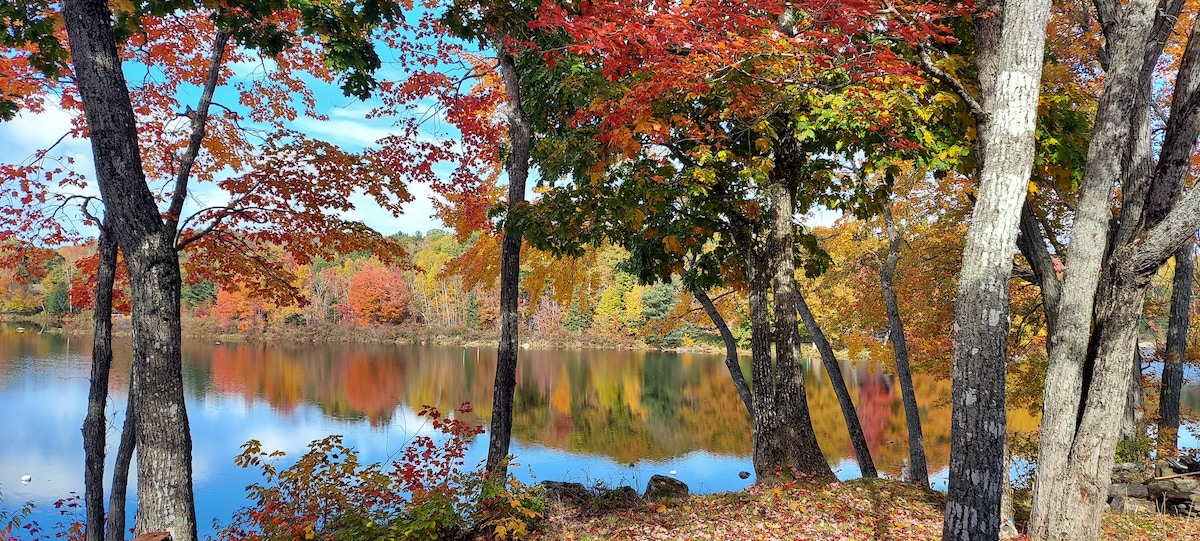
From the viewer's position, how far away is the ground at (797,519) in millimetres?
5520

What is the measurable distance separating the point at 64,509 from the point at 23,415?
1038cm

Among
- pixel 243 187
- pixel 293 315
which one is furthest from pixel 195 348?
pixel 243 187

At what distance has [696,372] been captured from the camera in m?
35.3

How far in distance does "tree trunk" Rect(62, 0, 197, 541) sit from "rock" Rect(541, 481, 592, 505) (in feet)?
12.1

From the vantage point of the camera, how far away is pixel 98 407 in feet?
25.4

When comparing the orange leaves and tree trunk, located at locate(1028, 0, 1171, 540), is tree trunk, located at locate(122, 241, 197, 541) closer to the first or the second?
tree trunk, located at locate(1028, 0, 1171, 540)

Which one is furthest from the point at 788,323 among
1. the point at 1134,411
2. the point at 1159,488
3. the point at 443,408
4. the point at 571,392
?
the point at 571,392

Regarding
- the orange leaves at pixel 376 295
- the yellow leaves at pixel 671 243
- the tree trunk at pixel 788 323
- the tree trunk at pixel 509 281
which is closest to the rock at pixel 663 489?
the tree trunk at pixel 788 323

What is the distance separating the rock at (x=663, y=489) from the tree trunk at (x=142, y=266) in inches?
198

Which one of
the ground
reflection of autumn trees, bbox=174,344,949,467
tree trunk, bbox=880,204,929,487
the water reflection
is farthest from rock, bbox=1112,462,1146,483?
reflection of autumn trees, bbox=174,344,949,467

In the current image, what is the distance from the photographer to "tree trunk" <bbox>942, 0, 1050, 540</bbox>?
12.3 ft

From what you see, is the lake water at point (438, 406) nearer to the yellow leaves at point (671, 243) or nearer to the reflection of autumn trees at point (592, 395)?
the reflection of autumn trees at point (592, 395)

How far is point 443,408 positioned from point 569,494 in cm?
1685

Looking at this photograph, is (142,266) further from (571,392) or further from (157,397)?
(571,392)
